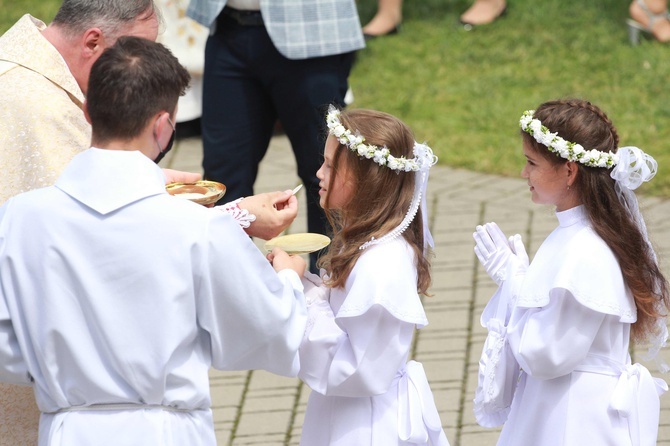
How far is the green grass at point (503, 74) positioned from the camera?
7.64 meters

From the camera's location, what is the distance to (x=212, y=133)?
502 centimetres

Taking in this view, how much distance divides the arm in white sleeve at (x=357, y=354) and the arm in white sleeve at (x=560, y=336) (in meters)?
0.35

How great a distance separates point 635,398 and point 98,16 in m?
1.94

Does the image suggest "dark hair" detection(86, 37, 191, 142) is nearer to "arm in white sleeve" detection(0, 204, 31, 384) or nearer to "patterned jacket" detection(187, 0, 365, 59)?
"arm in white sleeve" detection(0, 204, 31, 384)

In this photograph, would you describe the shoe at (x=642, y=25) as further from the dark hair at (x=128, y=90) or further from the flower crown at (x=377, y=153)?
the dark hair at (x=128, y=90)

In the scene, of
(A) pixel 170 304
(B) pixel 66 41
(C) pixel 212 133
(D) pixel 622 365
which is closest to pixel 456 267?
(C) pixel 212 133

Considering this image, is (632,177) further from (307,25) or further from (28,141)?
(307,25)

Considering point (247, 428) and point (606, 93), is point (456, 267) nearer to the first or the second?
point (247, 428)

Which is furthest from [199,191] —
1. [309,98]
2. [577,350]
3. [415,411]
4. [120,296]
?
[309,98]

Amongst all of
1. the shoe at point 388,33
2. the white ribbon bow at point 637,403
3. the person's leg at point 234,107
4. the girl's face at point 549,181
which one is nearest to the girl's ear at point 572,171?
the girl's face at point 549,181

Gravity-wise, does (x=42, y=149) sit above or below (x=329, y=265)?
above

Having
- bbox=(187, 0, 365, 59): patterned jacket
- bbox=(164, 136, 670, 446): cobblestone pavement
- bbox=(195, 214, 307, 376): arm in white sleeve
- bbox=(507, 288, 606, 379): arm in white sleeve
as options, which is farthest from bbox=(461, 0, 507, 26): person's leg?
bbox=(195, 214, 307, 376): arm in white sleeve

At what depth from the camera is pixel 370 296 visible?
10.1ft

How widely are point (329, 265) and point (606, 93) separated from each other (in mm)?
5581
